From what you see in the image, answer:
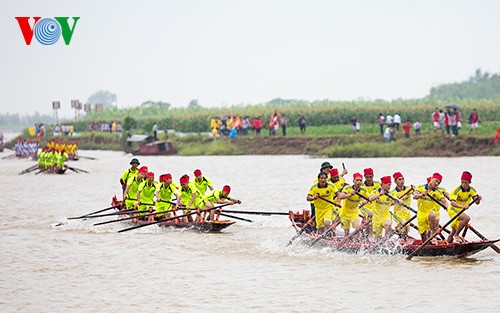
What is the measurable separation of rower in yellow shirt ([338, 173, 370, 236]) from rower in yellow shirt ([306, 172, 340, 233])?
0.29m

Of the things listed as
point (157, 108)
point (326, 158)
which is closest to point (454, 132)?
point (326, 158)

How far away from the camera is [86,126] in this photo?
267 feet

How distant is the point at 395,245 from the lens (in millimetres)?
16016

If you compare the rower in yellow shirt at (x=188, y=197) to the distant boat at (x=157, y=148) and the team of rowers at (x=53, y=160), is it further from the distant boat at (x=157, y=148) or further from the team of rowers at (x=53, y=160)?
the distant boat at (x=157, y=148)

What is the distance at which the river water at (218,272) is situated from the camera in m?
13.2

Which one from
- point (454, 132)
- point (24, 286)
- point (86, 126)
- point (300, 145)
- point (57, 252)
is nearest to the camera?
point (24, 286)

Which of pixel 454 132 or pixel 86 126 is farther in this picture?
pixel 86 126

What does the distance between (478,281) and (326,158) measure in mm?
34355

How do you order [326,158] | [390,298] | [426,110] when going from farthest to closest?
1. [426,110]
2. [326,158]
3. [390,298]

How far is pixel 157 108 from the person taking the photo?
84.4 m

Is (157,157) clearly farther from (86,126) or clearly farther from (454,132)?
(86,126)

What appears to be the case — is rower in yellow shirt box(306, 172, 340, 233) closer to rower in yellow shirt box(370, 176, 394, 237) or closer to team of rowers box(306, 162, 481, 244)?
team of rowers box(306, 162, 481, 244)

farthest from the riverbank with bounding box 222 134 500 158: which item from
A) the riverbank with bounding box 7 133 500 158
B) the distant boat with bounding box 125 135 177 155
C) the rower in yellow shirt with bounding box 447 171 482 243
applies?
the rower in yellow shirt with bounding box 447 171 482 243

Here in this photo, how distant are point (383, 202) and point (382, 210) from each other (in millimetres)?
163
